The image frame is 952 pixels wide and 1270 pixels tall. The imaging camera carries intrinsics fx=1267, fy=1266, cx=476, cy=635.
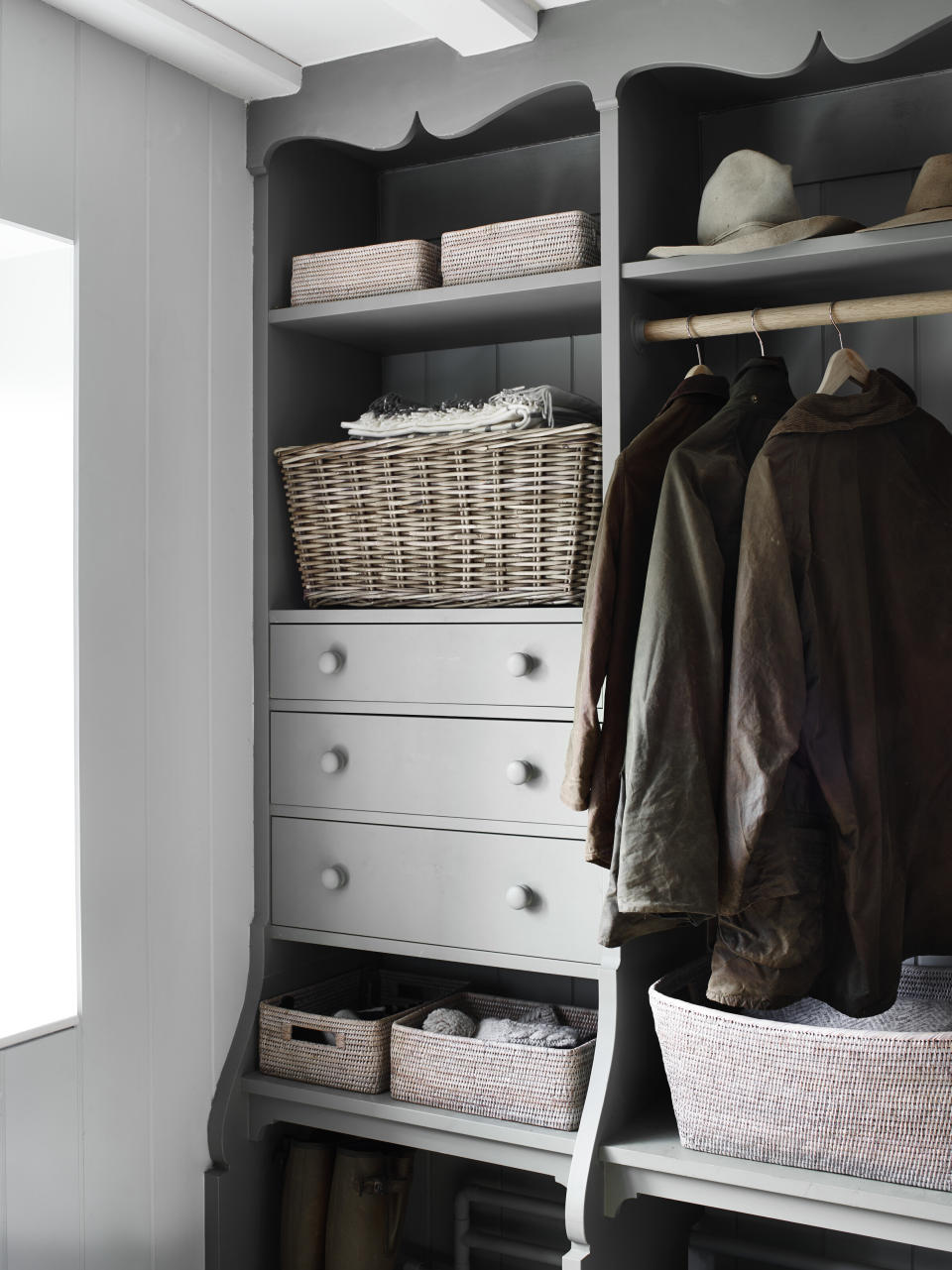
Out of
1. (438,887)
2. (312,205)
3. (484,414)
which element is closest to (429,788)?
(438,887)

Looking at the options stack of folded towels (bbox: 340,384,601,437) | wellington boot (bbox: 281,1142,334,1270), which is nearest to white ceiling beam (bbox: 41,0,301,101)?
stack of folded towels (bbox: 340,384,601,437)

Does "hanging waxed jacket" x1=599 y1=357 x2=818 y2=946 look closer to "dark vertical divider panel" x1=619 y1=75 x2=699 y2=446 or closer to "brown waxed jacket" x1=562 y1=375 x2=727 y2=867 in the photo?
Result: "brown waxed jacket" x1=562 y1=375 x2=727 y2=867

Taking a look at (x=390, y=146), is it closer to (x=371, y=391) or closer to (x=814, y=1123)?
(x=371, y=391)

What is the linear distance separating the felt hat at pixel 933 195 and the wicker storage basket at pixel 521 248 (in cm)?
47

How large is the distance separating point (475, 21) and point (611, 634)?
0.97m

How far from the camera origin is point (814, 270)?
192 cm

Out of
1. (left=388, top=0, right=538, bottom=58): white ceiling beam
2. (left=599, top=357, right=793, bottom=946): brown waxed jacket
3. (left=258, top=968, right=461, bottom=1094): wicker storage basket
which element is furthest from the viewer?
(left=258, top=968, right=461, bottom=1094): wicker storage basket

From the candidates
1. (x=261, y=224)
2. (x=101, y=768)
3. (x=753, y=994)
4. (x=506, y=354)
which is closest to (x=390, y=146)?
(x=261, y=224)

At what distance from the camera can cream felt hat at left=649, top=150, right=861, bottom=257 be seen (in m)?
1.88

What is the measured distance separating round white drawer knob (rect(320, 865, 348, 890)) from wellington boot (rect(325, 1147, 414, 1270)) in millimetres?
503

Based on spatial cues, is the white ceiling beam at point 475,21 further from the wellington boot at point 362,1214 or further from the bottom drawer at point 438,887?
the wellington boot at point 362,1214

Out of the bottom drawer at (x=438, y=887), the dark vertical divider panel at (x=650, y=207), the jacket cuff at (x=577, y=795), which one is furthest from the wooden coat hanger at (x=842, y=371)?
the bottom drawer at (x=438, y=887)

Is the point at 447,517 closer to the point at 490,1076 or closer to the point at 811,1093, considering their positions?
the point at 490,1076

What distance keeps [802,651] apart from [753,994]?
0.46 meters
